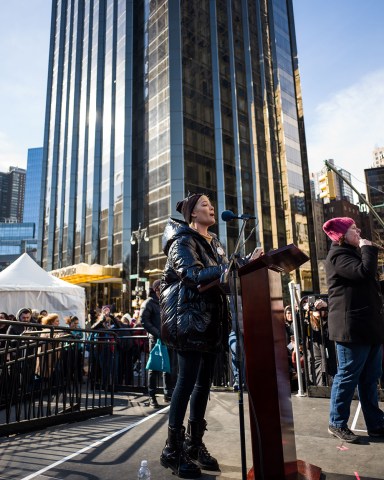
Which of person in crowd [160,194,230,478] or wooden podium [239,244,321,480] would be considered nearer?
wooden podium [239,244,321,480]

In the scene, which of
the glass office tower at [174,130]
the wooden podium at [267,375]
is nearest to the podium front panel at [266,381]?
the wooden podium at [267,375]

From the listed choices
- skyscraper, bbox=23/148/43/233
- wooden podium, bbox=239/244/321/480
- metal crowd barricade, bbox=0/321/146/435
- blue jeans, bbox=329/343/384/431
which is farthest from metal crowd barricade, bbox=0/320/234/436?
skyscraper, bbox=23/148/43/233

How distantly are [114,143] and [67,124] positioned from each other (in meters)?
15.9

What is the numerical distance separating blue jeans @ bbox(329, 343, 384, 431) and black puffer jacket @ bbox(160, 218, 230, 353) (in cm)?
135

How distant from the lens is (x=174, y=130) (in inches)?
1336

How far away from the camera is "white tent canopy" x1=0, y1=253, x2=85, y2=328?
13602mm

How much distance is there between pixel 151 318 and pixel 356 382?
13.7 ft

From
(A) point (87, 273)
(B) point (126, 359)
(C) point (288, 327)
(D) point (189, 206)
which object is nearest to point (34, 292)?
(B) point (126, 359)

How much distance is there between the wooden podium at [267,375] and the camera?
237 cm

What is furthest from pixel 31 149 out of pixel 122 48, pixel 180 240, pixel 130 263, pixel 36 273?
pixel 180 240

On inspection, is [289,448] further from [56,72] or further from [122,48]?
[56,72]

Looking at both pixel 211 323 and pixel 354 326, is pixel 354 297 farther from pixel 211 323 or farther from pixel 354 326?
pixel 211 323

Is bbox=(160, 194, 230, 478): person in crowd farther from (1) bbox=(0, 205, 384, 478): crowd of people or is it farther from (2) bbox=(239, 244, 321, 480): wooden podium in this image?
(2) bbox=(239, 244, 321, 480): wooden podium

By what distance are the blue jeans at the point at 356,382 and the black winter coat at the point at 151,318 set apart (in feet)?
12.4
